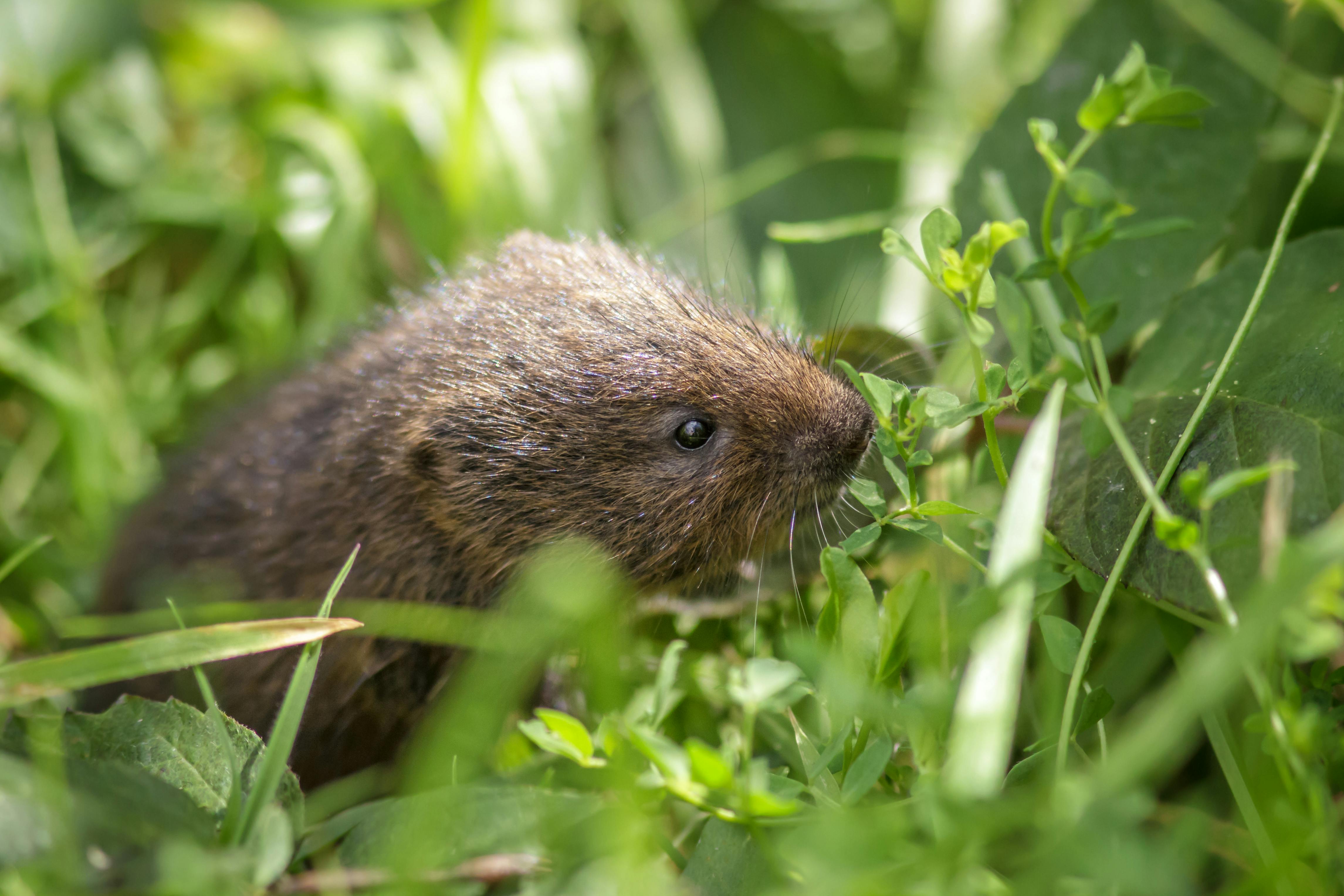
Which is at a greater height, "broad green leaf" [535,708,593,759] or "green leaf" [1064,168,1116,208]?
"green leaf" [1064,168,1116,208]

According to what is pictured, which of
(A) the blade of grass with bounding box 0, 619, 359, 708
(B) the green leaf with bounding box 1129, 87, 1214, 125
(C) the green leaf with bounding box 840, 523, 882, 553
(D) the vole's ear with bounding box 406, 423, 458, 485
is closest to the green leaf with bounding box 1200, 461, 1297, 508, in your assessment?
(C) the green leaf with bounding box 840, 523, 882, 553

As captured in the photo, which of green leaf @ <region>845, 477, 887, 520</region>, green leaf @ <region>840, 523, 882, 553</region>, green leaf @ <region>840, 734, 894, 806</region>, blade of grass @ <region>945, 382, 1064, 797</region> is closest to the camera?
blade of grass @ <region>945, 382, 1064, 797</region>

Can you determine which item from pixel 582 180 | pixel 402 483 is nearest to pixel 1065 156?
pixel 402 483

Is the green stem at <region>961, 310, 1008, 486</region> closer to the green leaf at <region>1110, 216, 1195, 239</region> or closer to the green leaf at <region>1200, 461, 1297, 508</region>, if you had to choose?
the green leaf at <region>1110, 216, 1195, 239</region>

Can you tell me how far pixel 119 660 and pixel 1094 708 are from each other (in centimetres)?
178

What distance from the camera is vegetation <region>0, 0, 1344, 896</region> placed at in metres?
1.60

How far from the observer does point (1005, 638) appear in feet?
4.84

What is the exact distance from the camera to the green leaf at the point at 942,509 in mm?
1933

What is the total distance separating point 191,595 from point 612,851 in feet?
6.91

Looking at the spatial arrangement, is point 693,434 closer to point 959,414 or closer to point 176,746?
point 959,414

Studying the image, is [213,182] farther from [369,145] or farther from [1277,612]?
[1277,612]

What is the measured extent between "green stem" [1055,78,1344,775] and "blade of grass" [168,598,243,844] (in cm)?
141

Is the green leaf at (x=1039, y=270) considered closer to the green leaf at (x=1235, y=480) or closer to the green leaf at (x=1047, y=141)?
the green leaf at (x=1047, y=141)

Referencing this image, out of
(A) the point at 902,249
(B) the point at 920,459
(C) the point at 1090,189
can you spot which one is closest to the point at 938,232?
(A) the point at 902,249
